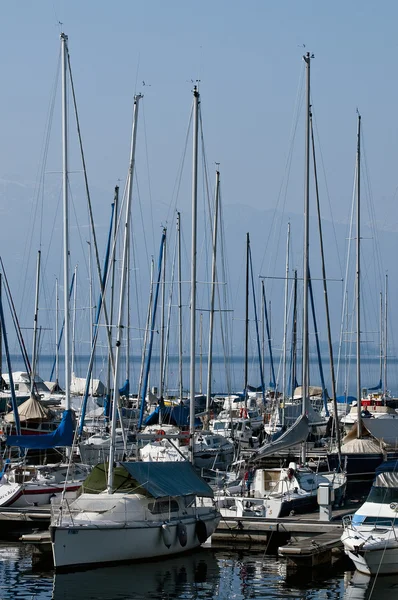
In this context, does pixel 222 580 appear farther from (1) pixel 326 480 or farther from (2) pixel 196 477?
(1) pixel 326 480

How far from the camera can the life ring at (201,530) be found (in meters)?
29.0

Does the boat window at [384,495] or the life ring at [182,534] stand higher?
the boat window at [384,495]

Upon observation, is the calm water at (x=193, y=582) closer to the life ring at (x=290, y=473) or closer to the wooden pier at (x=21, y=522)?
the wooden pier at (x=21, y=522)

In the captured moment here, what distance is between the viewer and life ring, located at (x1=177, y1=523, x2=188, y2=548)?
2833 centimetres

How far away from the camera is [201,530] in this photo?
29016 millimetres

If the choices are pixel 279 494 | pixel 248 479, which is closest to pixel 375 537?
pixel 279 494

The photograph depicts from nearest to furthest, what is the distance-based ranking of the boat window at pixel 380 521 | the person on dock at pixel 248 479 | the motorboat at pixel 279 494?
the boat window at pixel 380 521, the motorboat at pixel 279 494, the person on dock at pixel 248 479

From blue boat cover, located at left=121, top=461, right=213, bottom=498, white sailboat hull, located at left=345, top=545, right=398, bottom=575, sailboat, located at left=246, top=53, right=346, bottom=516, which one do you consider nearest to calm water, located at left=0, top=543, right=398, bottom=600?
white sailboat hull, located at left=345, top=545, right=398, bottom=575

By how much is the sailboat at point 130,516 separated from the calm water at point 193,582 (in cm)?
45

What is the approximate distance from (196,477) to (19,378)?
189 feet

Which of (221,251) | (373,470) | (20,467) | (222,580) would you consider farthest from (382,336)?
(222,580)

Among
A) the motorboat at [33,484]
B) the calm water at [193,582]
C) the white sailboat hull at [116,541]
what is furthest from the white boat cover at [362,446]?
the white sailboat hull at [116,541]

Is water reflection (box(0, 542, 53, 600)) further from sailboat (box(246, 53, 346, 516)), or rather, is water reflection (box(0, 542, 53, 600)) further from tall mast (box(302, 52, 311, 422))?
tall mast (box(302, 52, 311, 422))

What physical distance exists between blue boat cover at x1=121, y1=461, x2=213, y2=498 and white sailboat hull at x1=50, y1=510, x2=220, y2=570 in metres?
0.79
